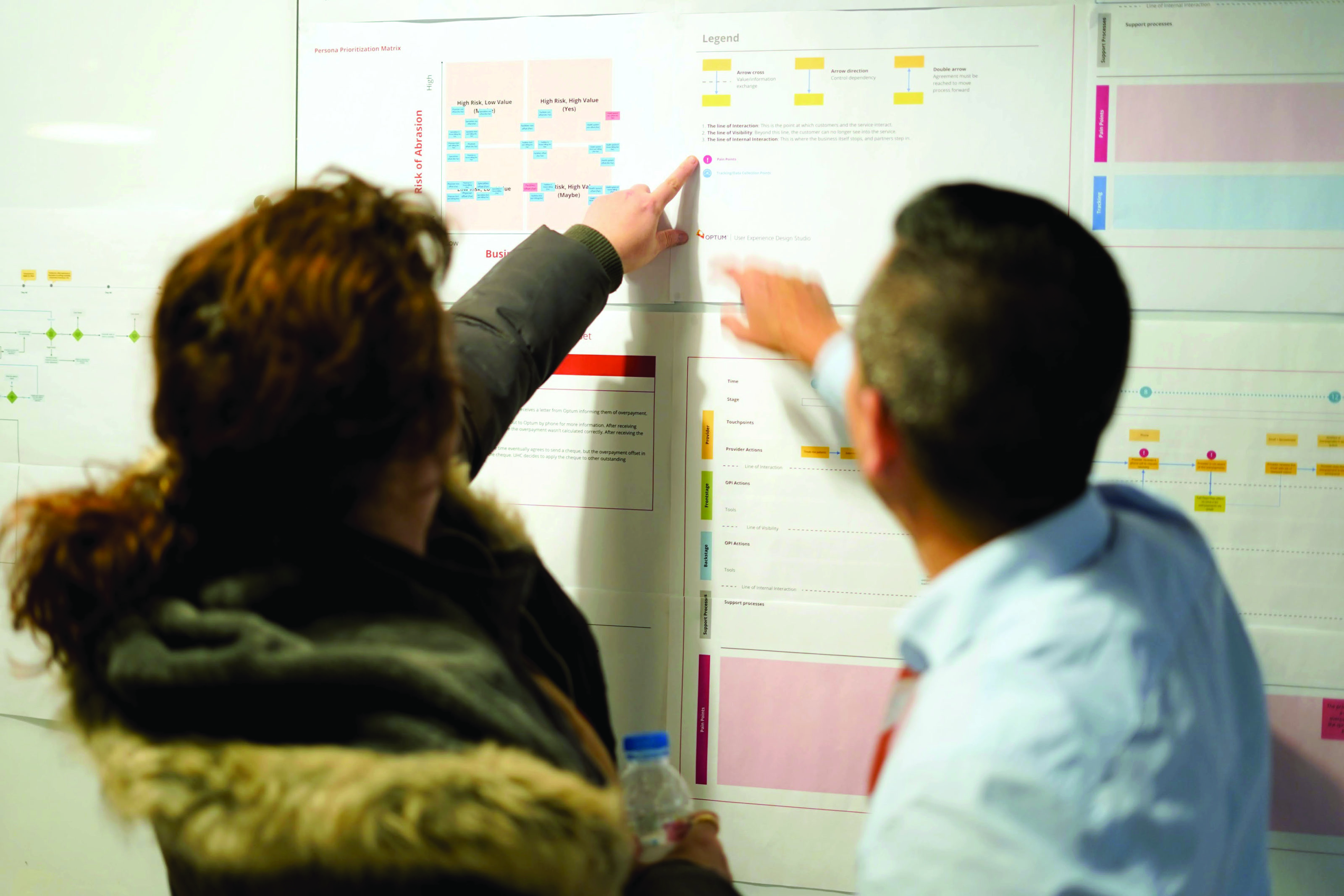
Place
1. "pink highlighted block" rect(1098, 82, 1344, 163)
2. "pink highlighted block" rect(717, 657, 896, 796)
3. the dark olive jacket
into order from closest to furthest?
1. the dark olive jacket
2. "pink highlighted block" rect(1098, 82, 1344, 163)
3. "pink highlighted block" rect(717, 657, 896, 796)

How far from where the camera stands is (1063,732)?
606mm

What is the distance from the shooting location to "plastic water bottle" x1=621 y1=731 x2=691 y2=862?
2.88 feet

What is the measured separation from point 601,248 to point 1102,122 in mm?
690

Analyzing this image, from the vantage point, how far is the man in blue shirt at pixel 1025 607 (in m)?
0.60

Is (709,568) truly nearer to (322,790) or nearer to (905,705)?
(905,705)

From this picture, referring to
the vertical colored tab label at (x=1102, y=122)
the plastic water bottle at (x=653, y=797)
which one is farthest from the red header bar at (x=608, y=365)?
the vertical colored tab label at (x=1102, y=122)

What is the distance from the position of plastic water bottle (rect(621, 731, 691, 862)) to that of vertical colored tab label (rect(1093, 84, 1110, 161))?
3.10ft

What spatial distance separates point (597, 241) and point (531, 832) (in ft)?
2.62

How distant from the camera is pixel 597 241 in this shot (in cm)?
118

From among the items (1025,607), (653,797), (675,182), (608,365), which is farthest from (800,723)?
(675,182)

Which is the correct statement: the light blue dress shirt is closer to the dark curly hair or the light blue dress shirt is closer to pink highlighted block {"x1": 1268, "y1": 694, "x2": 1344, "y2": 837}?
the dark curly hair

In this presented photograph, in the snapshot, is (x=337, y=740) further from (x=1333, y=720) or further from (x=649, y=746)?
(x=1333, y=720)

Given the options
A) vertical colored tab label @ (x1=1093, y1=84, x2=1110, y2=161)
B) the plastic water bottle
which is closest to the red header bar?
the plastic water bottle

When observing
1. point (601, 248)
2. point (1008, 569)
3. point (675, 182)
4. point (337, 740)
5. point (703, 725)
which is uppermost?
point (675, 182)
